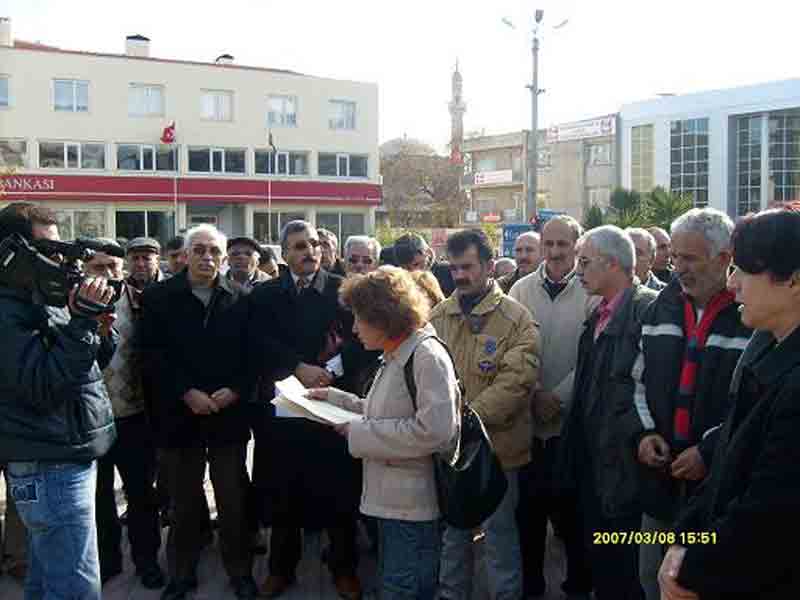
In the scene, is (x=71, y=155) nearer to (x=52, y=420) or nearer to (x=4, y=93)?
(x=4, y=93)

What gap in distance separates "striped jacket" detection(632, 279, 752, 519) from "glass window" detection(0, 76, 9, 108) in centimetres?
4067

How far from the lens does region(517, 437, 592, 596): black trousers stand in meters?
4.78

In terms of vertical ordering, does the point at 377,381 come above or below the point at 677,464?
above

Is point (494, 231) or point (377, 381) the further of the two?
point (494, 231)

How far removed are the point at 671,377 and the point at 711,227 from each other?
0.67 meters

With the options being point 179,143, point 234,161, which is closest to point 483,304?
point 179,143

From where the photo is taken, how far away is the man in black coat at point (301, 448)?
4.88m

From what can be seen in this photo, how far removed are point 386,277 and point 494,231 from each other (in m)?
27.2

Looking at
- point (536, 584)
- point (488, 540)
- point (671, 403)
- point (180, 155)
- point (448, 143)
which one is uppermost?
point (448, 143)

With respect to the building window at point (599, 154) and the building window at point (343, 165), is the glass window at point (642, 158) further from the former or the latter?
the building window at point (343, 165)

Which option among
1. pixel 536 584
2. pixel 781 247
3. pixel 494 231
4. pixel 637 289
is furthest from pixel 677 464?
pixel 494 231

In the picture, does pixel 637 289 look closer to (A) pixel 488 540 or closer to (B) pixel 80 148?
(A) pixel 488 540

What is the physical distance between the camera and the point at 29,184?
127 ft

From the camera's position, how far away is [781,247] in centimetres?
222
